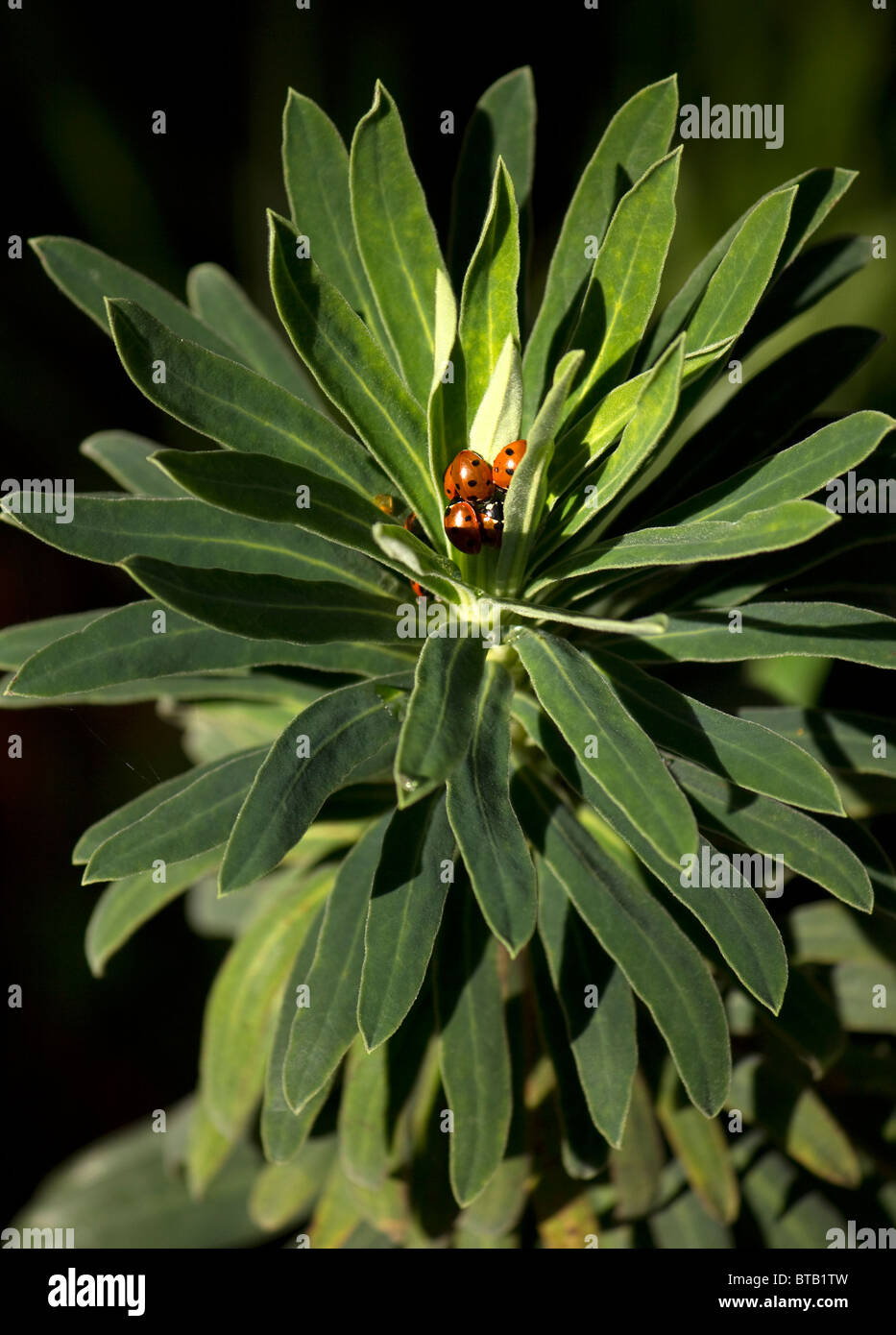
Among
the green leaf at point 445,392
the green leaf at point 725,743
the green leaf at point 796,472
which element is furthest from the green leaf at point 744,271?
the green leaf at point 725,743

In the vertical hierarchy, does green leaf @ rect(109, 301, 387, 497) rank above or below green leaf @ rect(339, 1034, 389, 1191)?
above

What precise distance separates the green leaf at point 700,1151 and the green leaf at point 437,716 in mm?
713

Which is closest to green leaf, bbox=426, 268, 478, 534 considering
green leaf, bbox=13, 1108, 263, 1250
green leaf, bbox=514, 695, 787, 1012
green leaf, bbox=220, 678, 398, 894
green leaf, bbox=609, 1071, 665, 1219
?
green leaf, bbox=220, 678, 398, 894

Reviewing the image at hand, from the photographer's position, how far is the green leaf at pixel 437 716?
79 centimetres

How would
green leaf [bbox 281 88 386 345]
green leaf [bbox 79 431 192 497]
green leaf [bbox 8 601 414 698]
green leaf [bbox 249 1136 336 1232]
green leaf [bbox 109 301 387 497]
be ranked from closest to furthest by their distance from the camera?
green leaf [bbox 109 301 387 497] < green leaf [bbox 8 601 414 698] < green leaf [bbox 281 88 386 345] < green leaf [bbox 79 431 192 497] < green leaf [bbox 249 1136 336 1232]

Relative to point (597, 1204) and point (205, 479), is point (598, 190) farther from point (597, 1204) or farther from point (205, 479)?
point (597, 1204)

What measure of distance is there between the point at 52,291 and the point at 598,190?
69.4 inches

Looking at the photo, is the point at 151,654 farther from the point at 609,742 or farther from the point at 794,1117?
the point at 794,1117

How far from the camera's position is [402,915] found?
0.96 meters

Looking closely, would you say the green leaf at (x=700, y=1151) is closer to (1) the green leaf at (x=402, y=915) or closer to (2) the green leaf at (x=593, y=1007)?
(2) the green leaf at (x=593, y=1007)

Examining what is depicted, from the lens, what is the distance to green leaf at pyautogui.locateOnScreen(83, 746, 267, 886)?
98cm

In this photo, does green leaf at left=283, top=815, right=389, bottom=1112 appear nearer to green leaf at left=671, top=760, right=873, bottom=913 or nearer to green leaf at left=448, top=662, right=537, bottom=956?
green leaf at left=448, top=662, right=537, bottom=956

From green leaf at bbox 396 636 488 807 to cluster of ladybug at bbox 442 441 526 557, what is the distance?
0.33 ft

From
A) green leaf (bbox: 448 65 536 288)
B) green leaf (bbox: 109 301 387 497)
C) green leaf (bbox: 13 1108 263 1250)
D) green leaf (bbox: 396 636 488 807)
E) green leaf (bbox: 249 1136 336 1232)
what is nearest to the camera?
green leaf (bbox: 396 636 488 807)
